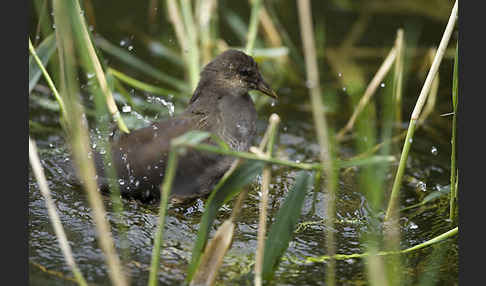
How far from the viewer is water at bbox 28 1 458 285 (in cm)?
291

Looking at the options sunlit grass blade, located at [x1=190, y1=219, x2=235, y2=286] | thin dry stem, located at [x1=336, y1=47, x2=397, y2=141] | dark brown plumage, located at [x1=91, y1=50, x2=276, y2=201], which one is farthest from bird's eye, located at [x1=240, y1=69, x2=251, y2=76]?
sunlit grass blade, located at [x1=190, y1=219, x2=235, y2=286]

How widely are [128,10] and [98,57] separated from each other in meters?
2.66

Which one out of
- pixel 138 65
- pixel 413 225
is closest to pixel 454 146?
pixel 413 225

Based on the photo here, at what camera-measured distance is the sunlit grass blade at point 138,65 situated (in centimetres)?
472

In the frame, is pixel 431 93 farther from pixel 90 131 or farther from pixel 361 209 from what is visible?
pixel 90 131

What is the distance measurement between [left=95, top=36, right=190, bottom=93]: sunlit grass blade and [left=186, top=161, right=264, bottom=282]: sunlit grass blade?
2.24m

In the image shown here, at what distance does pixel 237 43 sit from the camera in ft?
17.7

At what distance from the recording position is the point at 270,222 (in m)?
3.44

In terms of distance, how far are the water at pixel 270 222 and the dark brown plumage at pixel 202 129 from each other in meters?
0.13

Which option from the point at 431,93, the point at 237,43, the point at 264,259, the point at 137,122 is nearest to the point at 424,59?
the point at 431,93

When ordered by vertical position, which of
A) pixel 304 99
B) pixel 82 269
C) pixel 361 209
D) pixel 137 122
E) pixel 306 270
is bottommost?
pixel 82 269

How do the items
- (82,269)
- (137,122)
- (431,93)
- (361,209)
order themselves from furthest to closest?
(431,93) < (137,122) < (361,209) < (82,269)

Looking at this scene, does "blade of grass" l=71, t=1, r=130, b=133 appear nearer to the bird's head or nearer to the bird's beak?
the bird's head

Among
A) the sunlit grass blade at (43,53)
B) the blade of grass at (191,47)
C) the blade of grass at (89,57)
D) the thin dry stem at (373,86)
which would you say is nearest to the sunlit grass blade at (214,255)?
the blade of grass at (89,57)
